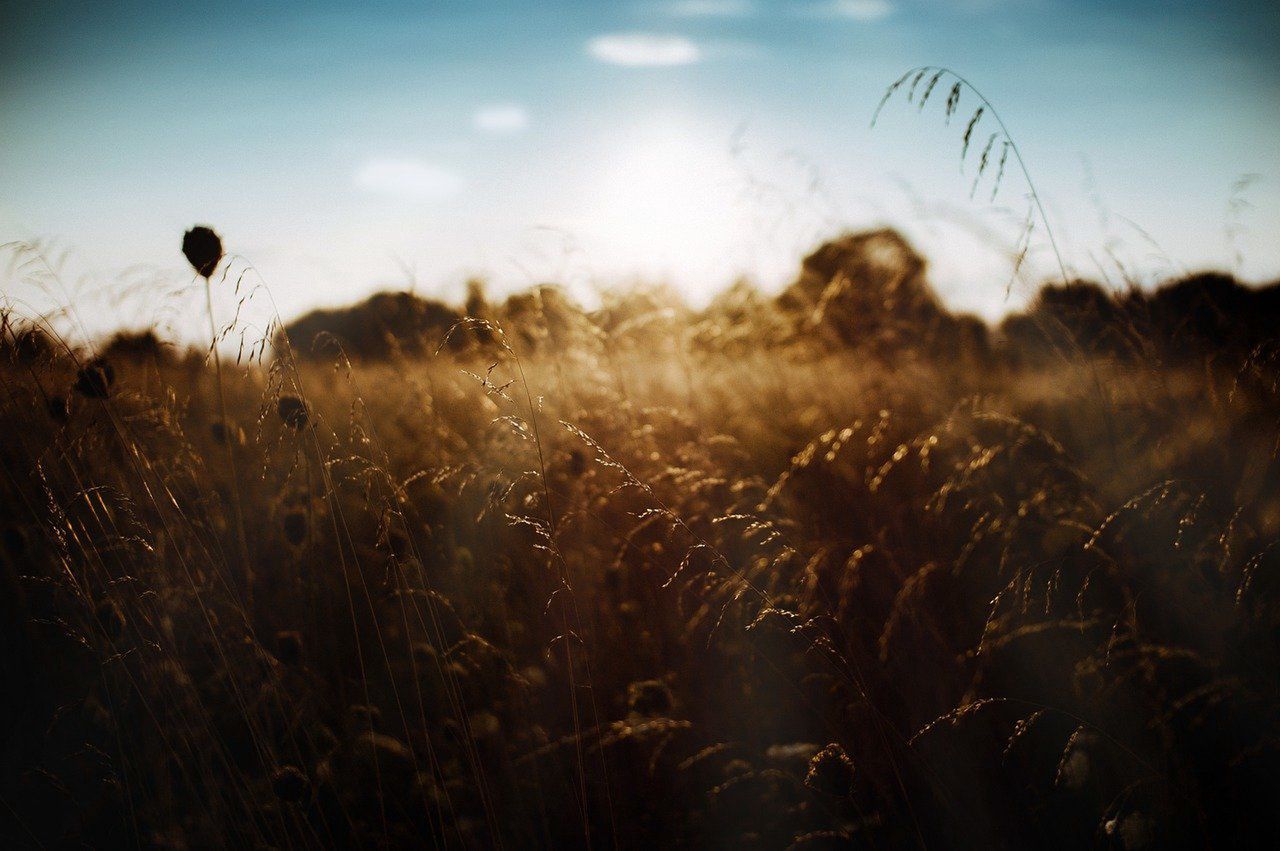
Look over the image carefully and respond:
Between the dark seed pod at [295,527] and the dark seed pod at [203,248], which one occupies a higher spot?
the dark seed pod at [203,248]

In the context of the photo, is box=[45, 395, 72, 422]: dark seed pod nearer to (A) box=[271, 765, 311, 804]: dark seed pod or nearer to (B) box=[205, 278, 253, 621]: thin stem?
(B) box=[205, 278, 253, 621]: thin stem

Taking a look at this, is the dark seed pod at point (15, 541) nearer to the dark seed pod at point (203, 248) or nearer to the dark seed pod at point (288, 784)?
the dark seed pod at point (203, 248)

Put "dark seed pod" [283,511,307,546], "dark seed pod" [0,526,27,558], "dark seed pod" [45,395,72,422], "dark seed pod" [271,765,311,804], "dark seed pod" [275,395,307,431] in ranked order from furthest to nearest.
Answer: "dark seed pod" [0,526,27,558] < "dark seed pod" [283,511,307,546] < "dark seed pod" [45,395,72,422] < "dark seed pod" [275,395,307,431] < "dark seed pod" [271,765,311,804]

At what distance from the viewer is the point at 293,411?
196 centimetres

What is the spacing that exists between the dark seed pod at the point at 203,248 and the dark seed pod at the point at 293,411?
Answer: 0.38 metres

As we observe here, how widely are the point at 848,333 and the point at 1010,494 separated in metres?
2.53

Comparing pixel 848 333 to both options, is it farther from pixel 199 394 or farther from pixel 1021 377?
pixel 199 394

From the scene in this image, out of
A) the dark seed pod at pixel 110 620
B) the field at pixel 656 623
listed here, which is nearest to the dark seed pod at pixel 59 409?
the field at pixel 656 623

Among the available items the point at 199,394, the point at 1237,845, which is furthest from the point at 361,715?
the point at 199,394

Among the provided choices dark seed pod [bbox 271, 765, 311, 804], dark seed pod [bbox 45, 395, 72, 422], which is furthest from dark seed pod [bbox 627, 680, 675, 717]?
dark seed pod [bbox 45, 395, 72, 422]

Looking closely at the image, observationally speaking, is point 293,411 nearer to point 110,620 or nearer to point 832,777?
point 110,620

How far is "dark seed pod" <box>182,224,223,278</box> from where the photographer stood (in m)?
1.82

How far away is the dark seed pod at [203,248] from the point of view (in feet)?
5.96

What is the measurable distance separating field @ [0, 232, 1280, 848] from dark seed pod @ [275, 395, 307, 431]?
21mm
